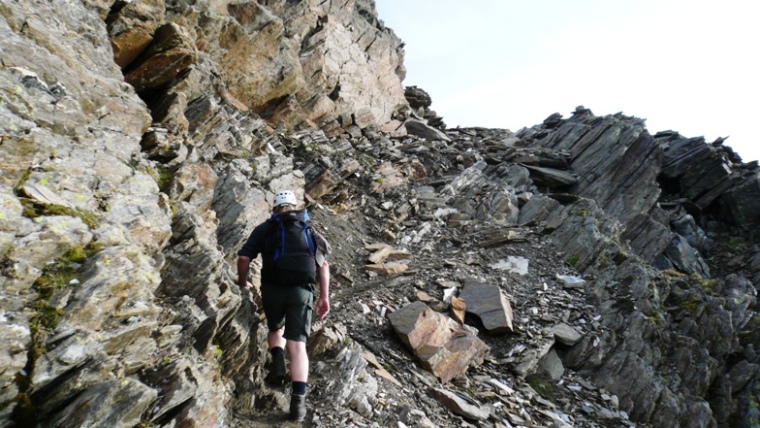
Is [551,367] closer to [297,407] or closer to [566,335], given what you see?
[566,335]

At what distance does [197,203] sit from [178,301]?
439cm

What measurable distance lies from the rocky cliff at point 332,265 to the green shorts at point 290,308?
36.5 inches

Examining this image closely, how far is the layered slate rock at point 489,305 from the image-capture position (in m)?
13.7

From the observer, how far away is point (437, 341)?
11688mm

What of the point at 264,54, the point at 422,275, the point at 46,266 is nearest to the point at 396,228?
the point at 422,275

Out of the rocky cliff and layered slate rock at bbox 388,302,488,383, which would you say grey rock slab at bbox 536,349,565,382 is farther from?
layered slate rock at bbox 388,302,488,383

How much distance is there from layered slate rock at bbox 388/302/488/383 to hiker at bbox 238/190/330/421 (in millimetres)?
4125

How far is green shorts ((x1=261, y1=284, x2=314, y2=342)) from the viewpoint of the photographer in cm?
743

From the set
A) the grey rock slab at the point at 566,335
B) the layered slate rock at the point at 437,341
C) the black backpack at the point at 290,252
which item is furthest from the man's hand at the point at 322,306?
the grey rock slab at the point at 566,335

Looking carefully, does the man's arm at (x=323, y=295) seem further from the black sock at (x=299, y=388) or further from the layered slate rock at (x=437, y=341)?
the layered slate rock at (x=437, y=341)

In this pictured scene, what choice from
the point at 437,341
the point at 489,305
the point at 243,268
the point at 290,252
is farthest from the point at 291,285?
the point at 489,305

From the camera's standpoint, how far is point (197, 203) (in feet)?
36.8

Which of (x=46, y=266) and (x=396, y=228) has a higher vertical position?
(x=396, y=228)

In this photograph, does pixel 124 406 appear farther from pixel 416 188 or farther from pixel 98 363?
pixel 416 188
